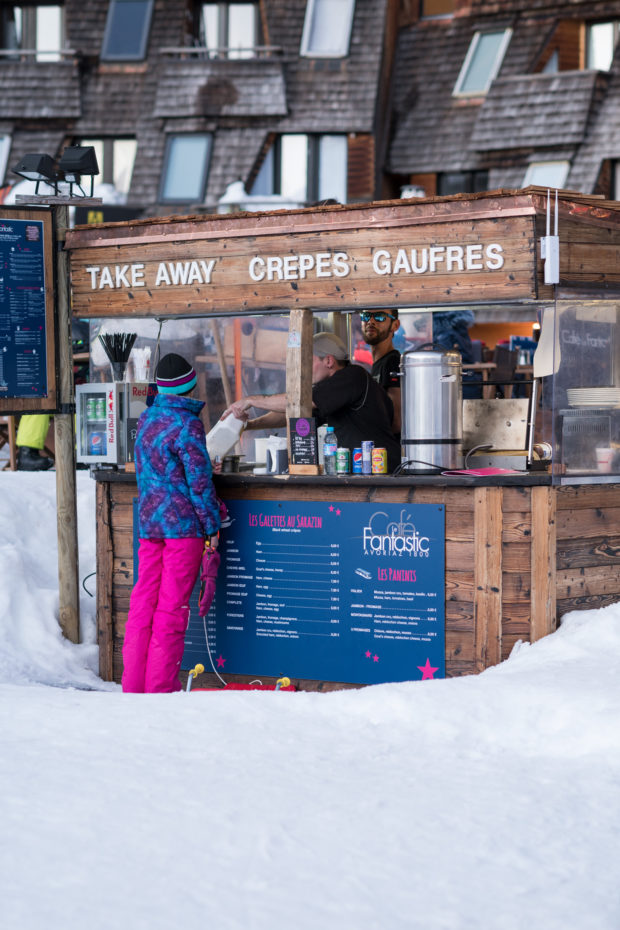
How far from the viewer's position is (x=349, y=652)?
22.4 feet

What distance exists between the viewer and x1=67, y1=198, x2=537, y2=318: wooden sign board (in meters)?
6.50

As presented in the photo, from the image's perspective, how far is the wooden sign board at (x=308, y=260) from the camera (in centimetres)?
650

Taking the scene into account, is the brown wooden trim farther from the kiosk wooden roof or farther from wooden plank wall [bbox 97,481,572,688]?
wooden plank wall [bbox 97,481,572,688]

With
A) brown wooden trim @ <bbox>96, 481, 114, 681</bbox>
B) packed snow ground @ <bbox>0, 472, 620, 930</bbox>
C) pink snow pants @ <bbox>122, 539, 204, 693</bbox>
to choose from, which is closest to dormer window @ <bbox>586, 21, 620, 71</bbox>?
brown wooden trim @ <bbox>96, 481, 114, 681</bbox>

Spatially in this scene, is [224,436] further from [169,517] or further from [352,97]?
[352,97]

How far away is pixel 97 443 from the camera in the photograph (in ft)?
25.8

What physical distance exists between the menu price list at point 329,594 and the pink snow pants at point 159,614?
0.34 m

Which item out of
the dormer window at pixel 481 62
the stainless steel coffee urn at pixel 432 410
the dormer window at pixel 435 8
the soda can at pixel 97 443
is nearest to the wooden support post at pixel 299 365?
the stainless steel coffee urn at pixel 432 410

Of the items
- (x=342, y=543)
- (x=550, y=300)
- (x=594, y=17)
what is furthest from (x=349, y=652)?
(x=594, y=17)

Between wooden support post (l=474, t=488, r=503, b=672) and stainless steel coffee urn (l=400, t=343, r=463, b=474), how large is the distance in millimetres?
402

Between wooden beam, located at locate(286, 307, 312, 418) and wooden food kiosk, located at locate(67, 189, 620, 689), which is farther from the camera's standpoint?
wooden beam, located at locate(286, 307, 312, 418)

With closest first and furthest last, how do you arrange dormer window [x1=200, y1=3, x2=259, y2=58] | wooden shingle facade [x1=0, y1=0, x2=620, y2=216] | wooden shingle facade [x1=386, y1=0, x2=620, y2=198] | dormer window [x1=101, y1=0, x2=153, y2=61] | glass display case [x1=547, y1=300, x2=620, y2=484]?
glass display case [x1=547, y1=300, x2=620, y2=484] → wooden shingle facade [x1=386, y1=0, x2=620, y2=198] → wooden shingle facade [x1=0, y1=0, x2=620, y2=216] → dormer window [x1=101, y1=0, x2=153, y2=61] → dormer window [x1=200, y1=3, x2=259, y2=58]

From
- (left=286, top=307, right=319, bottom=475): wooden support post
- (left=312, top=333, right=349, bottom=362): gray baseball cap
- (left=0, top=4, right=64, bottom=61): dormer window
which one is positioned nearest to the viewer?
(left=286, top=307, right=319, bottom=475): wooden support post

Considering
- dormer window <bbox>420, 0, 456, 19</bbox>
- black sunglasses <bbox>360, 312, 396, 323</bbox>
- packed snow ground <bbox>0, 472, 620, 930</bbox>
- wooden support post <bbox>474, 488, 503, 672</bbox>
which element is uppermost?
dormer window <bbox>420, 0, 456, 19</bbox>
